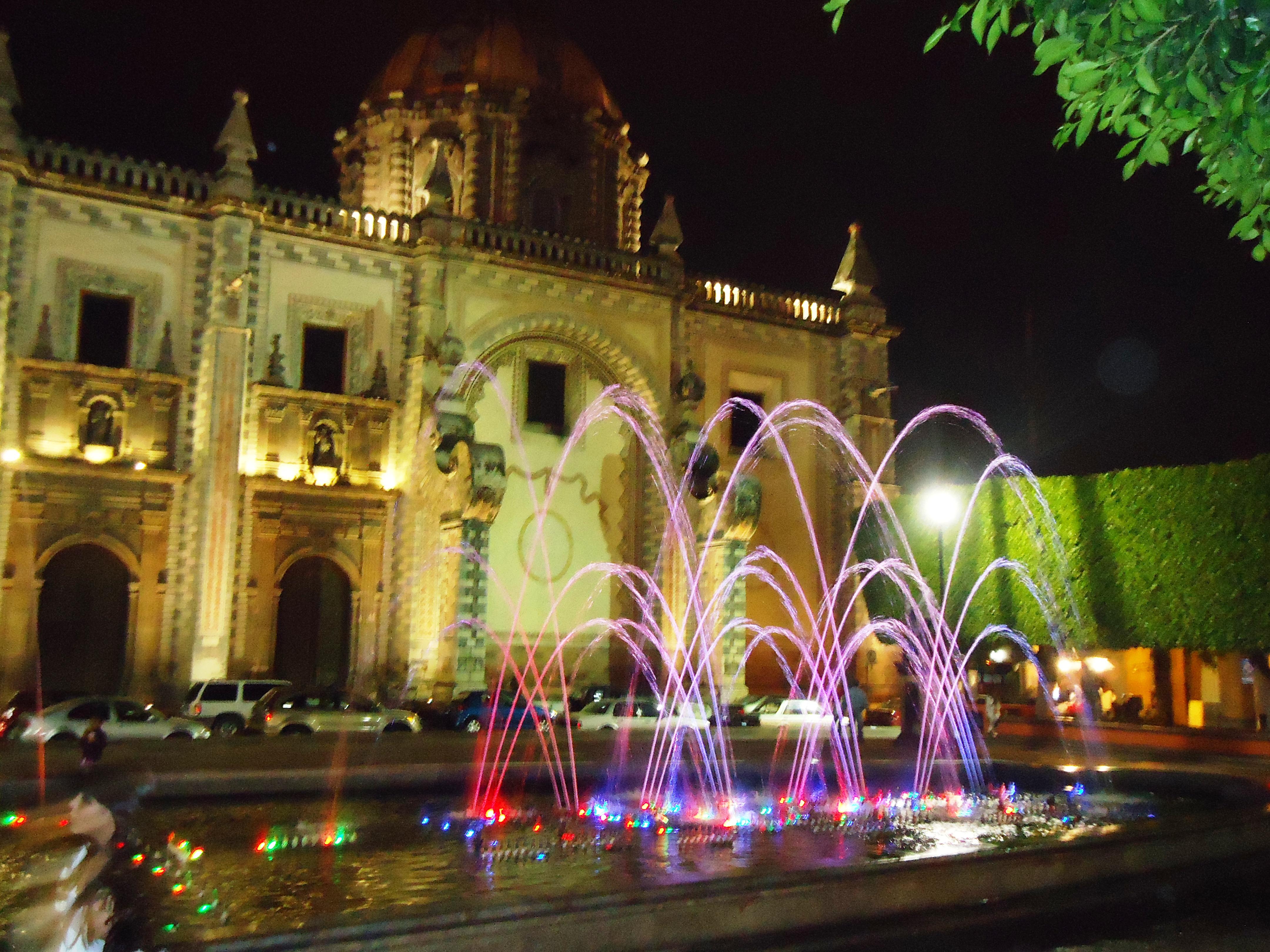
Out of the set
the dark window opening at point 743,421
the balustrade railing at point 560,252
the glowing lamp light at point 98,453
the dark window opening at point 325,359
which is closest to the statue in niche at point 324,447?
the dark window opening at point 325,359

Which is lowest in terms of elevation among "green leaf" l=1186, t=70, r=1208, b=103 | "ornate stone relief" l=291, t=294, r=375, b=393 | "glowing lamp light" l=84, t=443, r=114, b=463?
"green leaf" l=1186, t=70, r=1208, b=103

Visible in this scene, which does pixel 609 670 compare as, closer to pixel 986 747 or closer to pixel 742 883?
pixel 986 747

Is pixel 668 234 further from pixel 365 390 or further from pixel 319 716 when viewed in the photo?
pixel 319 716

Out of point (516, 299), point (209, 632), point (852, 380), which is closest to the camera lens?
point (209, 632)

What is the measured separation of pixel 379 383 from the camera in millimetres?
29500

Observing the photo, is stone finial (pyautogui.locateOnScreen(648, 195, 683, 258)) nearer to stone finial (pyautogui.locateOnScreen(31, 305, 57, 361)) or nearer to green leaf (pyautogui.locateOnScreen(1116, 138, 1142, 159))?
stone finial (pyautogui.locateOnScreen(31, 305, 57, 361))

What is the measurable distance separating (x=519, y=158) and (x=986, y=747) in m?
23.0

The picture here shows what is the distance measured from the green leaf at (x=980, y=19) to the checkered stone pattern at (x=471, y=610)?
74.1 feet

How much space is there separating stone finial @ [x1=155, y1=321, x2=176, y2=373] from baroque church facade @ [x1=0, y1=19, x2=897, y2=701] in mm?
58

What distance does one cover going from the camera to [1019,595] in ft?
86.3

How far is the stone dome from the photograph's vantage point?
36094 mm

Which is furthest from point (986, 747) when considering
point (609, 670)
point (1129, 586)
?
point (609, 670)

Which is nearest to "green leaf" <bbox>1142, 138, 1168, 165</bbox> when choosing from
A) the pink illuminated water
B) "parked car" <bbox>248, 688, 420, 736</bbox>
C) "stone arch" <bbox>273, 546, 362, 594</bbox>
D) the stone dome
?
the pink illuminated water

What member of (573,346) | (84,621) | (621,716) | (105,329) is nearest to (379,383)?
(573,346)
